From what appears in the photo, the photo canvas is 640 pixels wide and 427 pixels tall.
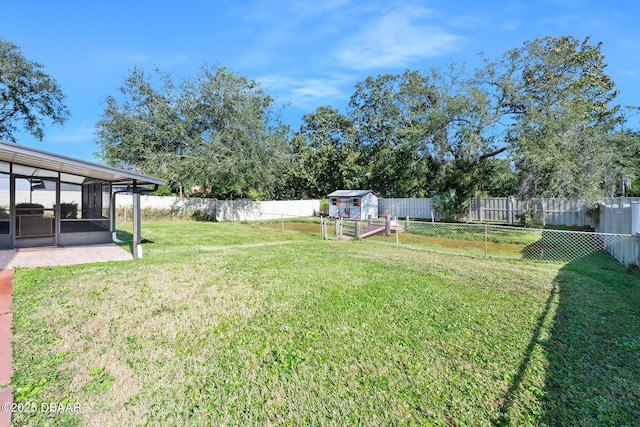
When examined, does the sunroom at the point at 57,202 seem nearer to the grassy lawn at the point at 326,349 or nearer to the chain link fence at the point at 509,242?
the grassy lawn at the point at 326,349

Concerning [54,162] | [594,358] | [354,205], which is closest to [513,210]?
[354,205]

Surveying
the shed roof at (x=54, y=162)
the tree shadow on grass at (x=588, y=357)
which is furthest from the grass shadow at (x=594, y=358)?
the shed roof at (x=54, y=162)

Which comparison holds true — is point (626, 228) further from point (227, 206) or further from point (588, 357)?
point (227, 206)

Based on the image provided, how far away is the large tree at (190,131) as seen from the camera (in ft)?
61.0

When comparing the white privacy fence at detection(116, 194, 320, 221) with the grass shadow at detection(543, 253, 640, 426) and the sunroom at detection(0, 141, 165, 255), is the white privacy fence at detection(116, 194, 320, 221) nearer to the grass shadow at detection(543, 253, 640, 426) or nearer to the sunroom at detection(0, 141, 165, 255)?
the sunroom at detection(0, 141, 165, 255)

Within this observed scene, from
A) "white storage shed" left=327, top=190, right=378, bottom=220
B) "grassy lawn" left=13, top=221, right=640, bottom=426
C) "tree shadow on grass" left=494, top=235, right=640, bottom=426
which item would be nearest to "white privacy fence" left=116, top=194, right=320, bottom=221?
"white storage shed" left=327, top=190, right=378, bottom=220

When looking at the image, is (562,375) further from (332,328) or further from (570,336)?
(332,328)

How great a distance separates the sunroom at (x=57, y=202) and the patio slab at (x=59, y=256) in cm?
48

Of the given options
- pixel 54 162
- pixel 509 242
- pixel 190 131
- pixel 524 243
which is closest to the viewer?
pixel 54 162

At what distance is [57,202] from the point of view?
8719 mm

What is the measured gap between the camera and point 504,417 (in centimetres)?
219

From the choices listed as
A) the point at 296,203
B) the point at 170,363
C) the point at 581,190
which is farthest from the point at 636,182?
the point at 170,363

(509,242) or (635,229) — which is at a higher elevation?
(635,229)

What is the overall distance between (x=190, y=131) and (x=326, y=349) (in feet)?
66.3
